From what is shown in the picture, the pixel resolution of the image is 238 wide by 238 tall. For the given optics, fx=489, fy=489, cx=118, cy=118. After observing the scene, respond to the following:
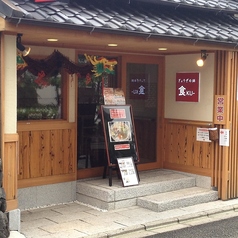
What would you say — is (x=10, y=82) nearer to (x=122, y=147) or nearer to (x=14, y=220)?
(x=14, y=220)

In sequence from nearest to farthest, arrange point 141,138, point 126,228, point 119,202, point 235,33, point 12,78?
point 12,78, point 126,228, point 119,202, point 235,33, point 141,138

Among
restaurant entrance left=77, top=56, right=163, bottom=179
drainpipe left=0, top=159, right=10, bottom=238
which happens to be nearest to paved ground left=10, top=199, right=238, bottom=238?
drainpipe left=0, top=159, right=10, bottom=238

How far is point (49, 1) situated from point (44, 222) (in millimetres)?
3631

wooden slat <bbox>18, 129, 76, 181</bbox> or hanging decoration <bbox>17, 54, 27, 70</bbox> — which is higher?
hanging decoration <bbox>17, 54, 27, 70</bbox>

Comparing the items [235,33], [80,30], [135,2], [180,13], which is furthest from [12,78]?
[235,33]

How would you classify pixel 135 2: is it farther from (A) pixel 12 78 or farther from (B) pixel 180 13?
(A) pixel 12 78

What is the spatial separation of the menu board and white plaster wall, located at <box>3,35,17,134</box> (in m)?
2.63

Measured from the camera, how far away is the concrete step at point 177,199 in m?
9.02

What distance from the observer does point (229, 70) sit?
31.9 feet

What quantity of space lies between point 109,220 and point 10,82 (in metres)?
2.92

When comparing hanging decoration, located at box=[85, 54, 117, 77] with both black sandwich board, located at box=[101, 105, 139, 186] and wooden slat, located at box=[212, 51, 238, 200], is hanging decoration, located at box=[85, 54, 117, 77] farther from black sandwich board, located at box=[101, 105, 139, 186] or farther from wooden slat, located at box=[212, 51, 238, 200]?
wooden slat, located at box=[212, 51, 238, 200]

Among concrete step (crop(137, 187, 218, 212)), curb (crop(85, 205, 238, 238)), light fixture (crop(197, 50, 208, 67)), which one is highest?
light fixture (crop(197, 50, 208, 67))

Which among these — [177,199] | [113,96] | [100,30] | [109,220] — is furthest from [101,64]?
[109,220]

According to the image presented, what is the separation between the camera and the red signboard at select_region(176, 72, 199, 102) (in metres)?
10.3
